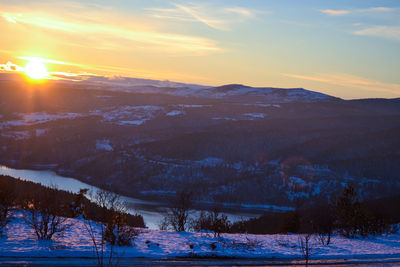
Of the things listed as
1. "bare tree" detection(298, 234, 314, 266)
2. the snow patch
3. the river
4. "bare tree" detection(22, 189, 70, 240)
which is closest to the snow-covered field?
"bare tree" detection(298, 234, 314, 266)

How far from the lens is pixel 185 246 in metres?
23.1

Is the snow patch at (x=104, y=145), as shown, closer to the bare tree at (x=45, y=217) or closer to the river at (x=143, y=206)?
the river at (x=143, y=206)

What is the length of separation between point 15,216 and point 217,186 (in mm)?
112642

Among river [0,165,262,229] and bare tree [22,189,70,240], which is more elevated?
bare tree [22,189,70,240]

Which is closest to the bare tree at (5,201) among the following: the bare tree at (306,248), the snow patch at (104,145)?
the bare tree at (306,248)

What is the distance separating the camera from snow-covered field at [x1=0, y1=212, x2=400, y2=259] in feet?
65.6

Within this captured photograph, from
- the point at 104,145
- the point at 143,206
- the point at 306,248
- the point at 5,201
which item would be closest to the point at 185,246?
the point at 306,248

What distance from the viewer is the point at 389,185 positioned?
142m

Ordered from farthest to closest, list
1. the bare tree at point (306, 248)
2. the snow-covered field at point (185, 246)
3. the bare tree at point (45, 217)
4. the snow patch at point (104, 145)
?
the snow patch at point (104, 145) < the bare tree at point (45, 217) < the snow-covered field at point (185, 246) < the bare tree at point (306, 248)

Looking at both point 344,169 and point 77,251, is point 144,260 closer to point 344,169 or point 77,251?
point 77,251

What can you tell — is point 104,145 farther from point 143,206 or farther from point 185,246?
point 185,246

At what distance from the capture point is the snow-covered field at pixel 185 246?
20.0 metres

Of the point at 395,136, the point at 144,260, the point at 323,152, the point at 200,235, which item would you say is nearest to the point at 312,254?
the point at 200,235

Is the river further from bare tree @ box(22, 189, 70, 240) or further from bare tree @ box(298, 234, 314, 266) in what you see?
bare tree @ box(298, 234, 314, 266)
